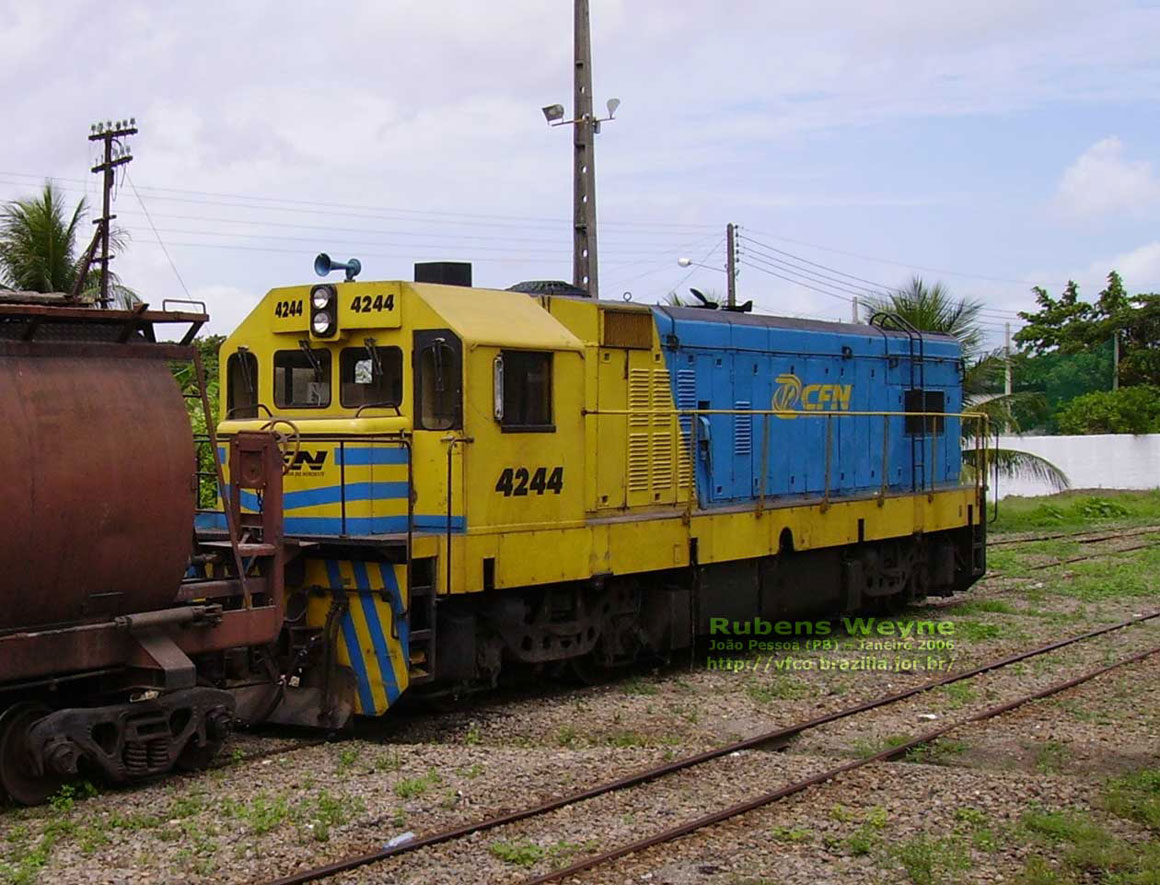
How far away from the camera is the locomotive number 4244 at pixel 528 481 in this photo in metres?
9.34

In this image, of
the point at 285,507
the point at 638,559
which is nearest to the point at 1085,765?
the point at 638,559

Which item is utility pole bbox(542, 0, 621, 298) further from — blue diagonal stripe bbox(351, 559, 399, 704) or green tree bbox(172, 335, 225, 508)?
blue diagonal stripe bbox(351, 559, 399, 704)

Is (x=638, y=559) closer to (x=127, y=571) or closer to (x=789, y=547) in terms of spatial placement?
(x=789, y=547)

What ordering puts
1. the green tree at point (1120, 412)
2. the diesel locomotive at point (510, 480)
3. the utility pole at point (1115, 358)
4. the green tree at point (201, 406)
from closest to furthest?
the diesel locomotive at point (510, 480) < the green tree at point (201, 406) < the green tree at point (1120, 412) < the utility pole at point (1115, 358)

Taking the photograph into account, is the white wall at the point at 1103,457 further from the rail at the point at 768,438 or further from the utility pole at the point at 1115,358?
the rail at the point at 768,438

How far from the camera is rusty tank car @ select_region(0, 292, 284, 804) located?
6.92 m

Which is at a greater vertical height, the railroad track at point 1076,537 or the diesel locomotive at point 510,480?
the diesel locomotive at point 510,480

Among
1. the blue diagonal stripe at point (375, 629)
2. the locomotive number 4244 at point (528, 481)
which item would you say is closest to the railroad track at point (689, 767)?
the blue diagonal stripe at point (375, 629)

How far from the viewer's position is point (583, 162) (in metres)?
17.8

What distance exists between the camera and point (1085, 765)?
324 inches

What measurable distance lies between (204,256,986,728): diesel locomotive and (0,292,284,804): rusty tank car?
0.94m

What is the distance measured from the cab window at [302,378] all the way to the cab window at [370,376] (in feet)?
0.57

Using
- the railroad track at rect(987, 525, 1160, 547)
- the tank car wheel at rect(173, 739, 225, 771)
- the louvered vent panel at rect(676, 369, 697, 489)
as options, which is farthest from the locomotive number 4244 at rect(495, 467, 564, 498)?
the railroad track at rect(987, 525, 1160, 547)

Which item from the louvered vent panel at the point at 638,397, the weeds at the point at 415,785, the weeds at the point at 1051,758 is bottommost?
the weeds at the point at 1051,758
